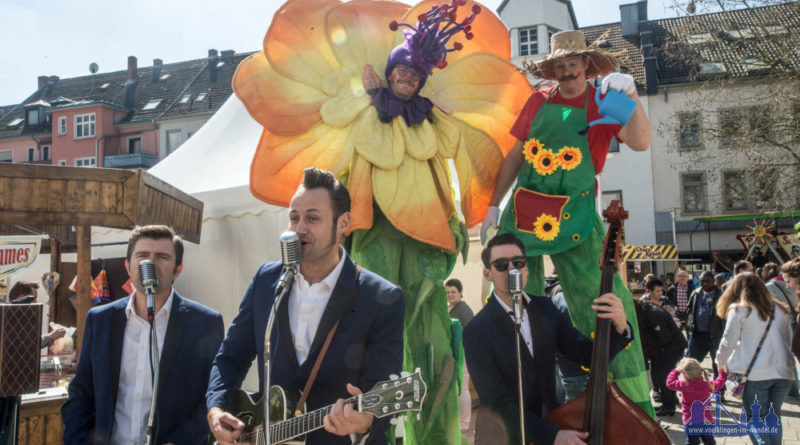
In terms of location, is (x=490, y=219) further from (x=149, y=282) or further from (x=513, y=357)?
(x=149, y=282)

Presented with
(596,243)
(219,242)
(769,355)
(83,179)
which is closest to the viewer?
(596,243)

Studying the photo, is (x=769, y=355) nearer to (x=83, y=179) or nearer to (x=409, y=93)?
(x=409, y=93)

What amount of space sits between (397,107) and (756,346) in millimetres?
3655

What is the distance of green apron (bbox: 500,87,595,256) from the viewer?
11.0ft

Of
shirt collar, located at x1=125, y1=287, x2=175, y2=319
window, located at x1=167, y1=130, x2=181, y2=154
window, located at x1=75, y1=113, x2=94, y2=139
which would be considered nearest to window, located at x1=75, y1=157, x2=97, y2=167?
window, located at x1=75, y1=113, x2=94, y2=139

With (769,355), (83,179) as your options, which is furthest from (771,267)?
(83,179)

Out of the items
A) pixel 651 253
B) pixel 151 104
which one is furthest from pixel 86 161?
pixel 651 253

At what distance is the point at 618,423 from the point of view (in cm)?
253

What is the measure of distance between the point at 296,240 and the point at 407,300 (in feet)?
5.50

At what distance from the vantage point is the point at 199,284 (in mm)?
6539

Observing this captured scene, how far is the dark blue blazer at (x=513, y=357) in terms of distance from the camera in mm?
2822

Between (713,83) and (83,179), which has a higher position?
(713,83)

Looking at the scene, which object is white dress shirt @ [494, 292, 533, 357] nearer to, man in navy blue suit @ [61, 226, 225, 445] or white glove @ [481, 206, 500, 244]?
white glove @ [481, 206, 500, 244]

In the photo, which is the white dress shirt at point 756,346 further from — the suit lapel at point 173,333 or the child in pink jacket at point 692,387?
the suit lapel at point 173,333
